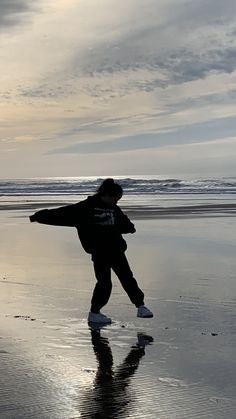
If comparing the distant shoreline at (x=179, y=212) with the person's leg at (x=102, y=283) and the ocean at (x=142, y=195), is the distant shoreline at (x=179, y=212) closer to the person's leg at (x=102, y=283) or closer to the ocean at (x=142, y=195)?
the ocean at (x=142, y=195)

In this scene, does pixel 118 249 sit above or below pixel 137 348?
above

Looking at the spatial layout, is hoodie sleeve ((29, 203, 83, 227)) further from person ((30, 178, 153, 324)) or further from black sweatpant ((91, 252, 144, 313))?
black sweatpant ((91, 252, 144, 313))

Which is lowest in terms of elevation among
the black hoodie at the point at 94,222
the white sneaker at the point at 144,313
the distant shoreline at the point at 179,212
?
the distant shoreline at the point at 179,212

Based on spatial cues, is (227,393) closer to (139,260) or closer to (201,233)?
(139,260)

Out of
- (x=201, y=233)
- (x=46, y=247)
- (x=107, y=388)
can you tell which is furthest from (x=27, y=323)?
(x=201, y=233)

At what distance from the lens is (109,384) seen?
4.52 m

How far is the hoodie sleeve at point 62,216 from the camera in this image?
6.58 meters

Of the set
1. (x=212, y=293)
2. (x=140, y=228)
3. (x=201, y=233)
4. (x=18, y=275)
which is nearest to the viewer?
(x=212, y=293)

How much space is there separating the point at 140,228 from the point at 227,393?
521 inches

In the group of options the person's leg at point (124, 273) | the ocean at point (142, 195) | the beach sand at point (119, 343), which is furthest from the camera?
the ocean at point (142, 195)

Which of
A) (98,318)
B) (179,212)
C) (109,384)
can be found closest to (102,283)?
(98,318)

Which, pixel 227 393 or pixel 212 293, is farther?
pixel 212 293

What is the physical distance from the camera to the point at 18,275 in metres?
9.45

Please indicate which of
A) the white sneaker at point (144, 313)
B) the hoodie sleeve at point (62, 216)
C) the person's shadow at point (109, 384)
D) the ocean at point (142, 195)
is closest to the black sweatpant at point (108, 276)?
the white sneaker at point (144, 313)
